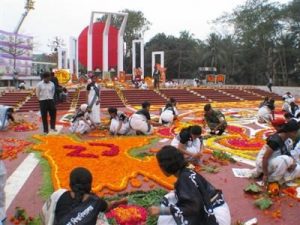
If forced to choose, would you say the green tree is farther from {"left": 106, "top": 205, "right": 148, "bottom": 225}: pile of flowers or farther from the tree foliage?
{"left": 106, "top": 205, "right": 148, "bottom": 225}: pile of flowers

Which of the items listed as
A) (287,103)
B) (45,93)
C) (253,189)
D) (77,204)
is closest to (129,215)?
(77,204)

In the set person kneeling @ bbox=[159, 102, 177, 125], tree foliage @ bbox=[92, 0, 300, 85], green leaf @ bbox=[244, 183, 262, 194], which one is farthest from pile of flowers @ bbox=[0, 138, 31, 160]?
tree foliage @ bbox=[92, 0, 300, 85]

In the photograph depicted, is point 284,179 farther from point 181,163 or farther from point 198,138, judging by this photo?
point 181,163

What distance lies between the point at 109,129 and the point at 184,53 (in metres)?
51.9

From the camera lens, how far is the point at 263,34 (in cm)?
4981

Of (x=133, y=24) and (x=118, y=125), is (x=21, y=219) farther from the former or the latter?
(x=133, y=24)

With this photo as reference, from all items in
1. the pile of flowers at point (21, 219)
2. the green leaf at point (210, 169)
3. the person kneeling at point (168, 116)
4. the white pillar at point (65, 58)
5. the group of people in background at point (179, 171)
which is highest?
the white pillar at point (65, 58)

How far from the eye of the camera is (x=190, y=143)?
25.3ft

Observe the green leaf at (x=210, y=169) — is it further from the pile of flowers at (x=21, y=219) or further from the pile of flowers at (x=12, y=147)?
the pile of flowers at (x=12, y=147)

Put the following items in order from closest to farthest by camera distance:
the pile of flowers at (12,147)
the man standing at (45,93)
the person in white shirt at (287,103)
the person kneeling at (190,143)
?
the person kneeling at (190,143) → the pile of flowers at (12,147) → the man standing at (45,93) → the person in white shirt at (287,103)

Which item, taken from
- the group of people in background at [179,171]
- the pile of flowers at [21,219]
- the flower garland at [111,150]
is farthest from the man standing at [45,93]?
the pile of flowers at [21,219]

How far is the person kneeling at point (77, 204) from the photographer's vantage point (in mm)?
3428

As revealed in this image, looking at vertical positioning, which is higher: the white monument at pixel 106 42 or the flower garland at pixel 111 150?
the white monument at pixel 106 42

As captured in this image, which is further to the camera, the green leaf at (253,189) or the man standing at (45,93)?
the man standing at (45,93)
